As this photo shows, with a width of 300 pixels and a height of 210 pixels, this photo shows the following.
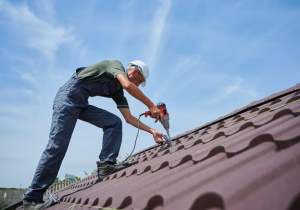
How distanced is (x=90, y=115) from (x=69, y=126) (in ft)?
1.25

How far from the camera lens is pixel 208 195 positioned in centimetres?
78

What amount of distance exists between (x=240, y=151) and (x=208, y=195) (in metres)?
0.42

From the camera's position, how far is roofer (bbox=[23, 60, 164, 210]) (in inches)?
98.8

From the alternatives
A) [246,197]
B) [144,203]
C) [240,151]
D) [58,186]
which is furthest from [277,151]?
[58,186]

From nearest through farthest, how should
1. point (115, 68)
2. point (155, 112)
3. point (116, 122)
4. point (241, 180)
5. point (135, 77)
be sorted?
1. point (241, 180)
2. point (115, 68)
3. point (155, 112)
4. point (116, 122)
5. point (135, 77)

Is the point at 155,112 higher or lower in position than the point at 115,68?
lower

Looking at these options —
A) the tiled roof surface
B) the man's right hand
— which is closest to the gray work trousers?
the man's right hand

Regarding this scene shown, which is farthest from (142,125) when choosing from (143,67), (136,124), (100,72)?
(100,72)

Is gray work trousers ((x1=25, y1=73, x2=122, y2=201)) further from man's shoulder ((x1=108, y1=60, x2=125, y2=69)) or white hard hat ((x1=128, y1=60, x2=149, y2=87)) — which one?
white hard hat ((x1=128, y1=60, x2=149, y2=87))

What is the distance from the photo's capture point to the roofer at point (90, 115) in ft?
8.23

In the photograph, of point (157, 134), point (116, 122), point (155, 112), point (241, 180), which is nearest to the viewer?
point (241, 180)

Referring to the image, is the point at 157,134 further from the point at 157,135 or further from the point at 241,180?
the point at 241,180

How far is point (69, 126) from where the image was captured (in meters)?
2.67

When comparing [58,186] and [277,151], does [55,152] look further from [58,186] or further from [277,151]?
[58,186]
